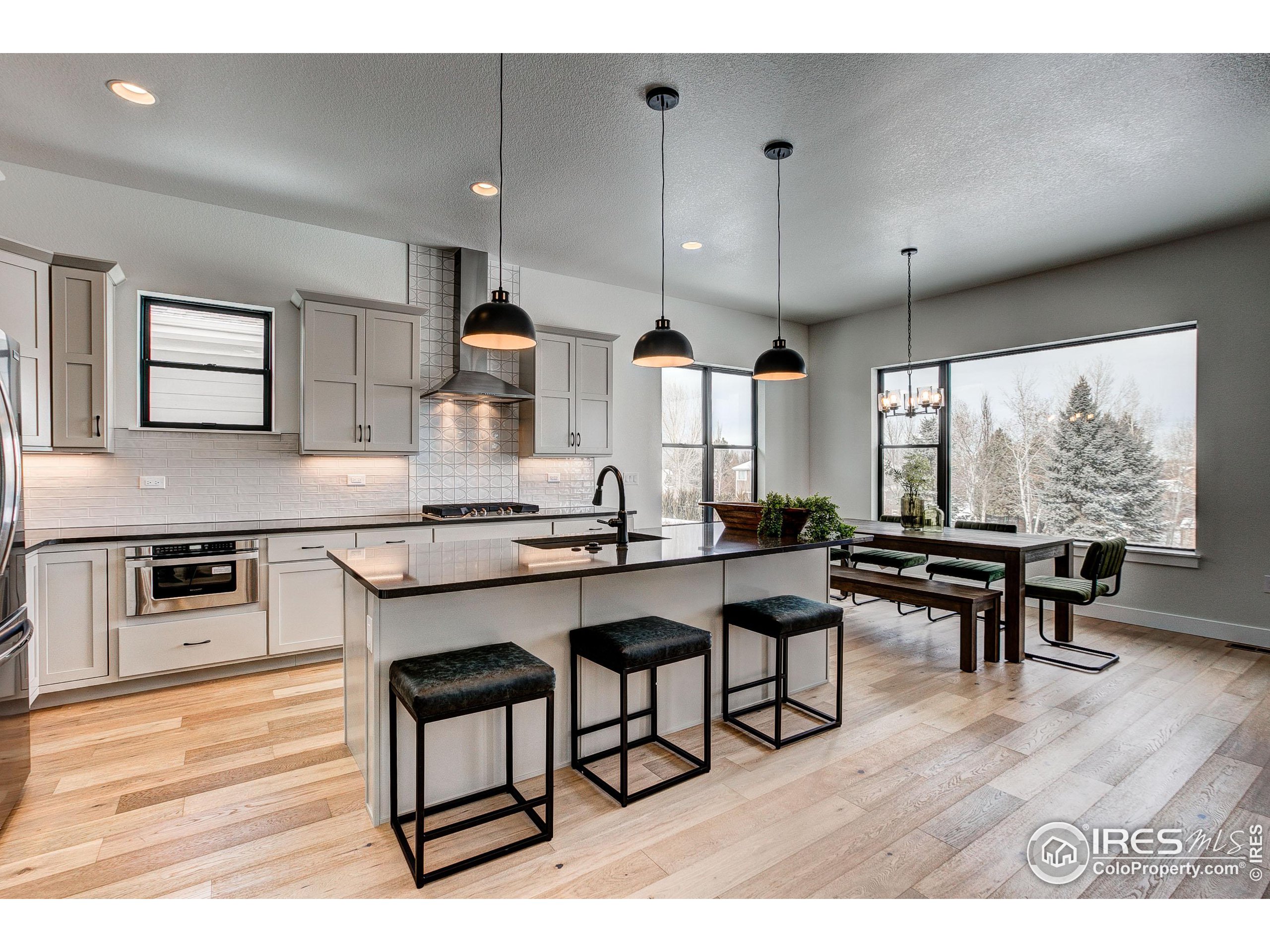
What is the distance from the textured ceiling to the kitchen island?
207 centimetres

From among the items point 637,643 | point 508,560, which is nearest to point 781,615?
point 637,643

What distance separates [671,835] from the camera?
81.2 inches

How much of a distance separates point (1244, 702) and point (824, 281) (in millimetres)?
4141

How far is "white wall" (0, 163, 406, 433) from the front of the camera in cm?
356

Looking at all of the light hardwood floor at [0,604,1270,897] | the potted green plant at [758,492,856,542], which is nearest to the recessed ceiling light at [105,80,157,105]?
the light hardwood floor at [0,604,1270,897]

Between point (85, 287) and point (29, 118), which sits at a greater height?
point (29, 118)

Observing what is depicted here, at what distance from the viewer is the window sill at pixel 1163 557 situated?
178 inches

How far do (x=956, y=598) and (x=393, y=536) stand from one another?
145 inches

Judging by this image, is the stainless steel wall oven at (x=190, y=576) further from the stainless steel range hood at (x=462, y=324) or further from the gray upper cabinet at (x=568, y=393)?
the gray upper cabinet at (x=568, y=393)

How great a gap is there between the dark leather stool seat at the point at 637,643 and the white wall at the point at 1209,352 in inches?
171

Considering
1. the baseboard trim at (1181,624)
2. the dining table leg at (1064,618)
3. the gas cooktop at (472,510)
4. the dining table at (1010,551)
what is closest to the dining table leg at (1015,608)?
the dining table at (1010,551)

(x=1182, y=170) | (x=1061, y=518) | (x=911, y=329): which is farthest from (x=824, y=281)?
(x=1061, y=518)

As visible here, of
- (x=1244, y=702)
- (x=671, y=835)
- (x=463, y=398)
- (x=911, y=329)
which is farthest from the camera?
(x=911, y=329)
